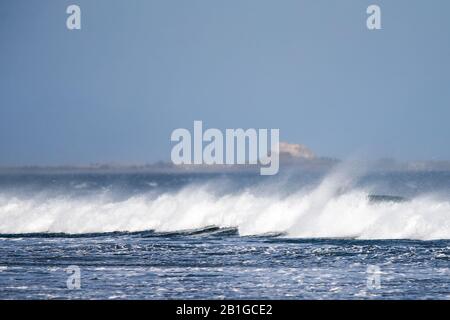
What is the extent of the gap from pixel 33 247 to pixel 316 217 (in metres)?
11.5

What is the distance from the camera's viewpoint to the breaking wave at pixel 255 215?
36.1 metres

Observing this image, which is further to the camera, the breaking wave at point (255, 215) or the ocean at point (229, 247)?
the breaking wave at point (255, 215)

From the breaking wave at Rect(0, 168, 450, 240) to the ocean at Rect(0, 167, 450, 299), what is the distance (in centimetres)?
5

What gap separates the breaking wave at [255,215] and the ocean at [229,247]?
0.05 m

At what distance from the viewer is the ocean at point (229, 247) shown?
915 inches

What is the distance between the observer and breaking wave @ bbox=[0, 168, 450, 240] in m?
36.1

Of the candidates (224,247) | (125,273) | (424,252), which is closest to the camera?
(125,273)

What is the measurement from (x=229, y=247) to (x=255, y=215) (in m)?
9.14

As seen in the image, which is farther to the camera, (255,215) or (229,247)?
(255,215)

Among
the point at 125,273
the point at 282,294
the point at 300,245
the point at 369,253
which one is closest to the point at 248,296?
the point at 282,294

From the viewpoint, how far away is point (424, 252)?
2956cm

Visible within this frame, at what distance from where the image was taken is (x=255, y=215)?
4166 centimetres

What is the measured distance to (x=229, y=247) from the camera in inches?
1283
